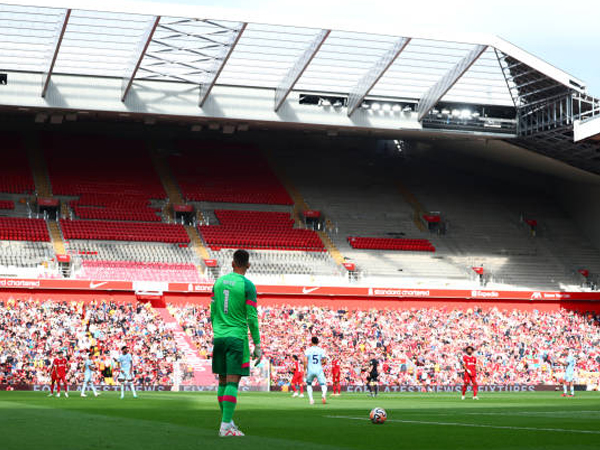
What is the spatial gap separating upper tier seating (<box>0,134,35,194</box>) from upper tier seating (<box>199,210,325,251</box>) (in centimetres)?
1045

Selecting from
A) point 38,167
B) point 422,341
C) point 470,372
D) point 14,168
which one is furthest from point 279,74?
point 470,372

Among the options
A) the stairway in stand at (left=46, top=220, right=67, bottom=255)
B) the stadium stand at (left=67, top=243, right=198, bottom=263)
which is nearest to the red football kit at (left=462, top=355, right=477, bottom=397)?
the stadium stand at (left=67, top=243, right=198, bottom=263)

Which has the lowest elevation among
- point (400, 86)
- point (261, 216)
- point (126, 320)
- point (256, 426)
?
point (256, 426)

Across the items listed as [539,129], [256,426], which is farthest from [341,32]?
[256,426]

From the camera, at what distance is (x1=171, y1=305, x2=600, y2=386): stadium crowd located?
4112 centimetres

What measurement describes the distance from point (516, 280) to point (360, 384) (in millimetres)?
15020

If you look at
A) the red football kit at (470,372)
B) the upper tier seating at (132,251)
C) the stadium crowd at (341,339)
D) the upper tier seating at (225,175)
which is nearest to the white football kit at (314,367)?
the red football kit at (470,372)

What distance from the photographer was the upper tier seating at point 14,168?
5109cm

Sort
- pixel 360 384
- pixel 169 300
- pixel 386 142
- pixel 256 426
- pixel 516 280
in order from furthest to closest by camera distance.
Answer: pixel 386 142
pixel 516 280
pixel 169 300
pixel 360 384
pixel 256 426

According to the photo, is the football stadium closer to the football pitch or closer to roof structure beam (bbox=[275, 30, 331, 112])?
roof structure beam (bbox=[275, 30, 331, 112])

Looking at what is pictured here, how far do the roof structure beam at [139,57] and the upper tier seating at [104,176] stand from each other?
30.2ft

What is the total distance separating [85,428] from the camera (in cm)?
1259

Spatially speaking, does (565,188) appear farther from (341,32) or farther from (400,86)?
(341,32)

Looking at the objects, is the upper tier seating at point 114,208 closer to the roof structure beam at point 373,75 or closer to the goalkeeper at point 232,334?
the roof structure beam at point 373,75
